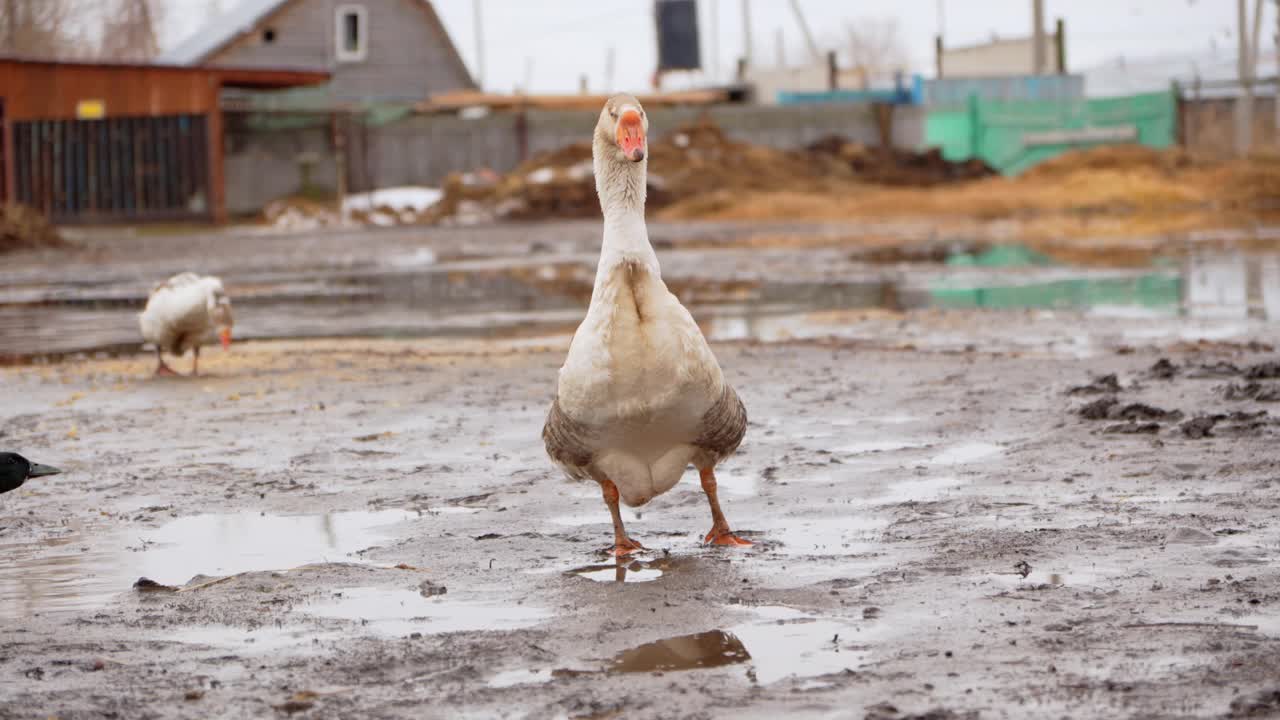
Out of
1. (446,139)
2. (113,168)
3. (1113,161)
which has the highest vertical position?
(446,139)

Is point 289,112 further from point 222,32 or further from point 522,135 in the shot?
point 222,32

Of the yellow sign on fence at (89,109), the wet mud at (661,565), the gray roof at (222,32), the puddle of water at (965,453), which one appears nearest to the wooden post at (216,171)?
the yellow sign on fence at (89,109)

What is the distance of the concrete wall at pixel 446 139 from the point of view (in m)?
54.4

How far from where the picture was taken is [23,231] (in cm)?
3697

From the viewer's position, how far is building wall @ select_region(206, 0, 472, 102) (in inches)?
2640

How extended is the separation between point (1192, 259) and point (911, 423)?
1570cm

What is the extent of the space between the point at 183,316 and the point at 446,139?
43.7 meters

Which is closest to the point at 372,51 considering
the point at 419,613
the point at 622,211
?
the point at 622,211

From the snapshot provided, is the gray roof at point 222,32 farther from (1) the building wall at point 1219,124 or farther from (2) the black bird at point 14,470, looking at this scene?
(2) the black bird at point 14,470

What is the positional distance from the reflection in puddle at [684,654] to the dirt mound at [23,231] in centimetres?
3403

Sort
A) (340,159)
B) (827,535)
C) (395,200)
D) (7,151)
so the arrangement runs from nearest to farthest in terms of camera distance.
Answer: (827,535), (7,151), (340,159), (395,200)

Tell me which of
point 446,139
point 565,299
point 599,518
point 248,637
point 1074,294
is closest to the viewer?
point 248,637

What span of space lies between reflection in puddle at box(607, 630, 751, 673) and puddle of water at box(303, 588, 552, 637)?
0.58m

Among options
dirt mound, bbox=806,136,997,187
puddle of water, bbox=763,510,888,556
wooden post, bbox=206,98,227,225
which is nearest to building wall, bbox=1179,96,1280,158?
dirt mound, bbox=806,136,997,187
